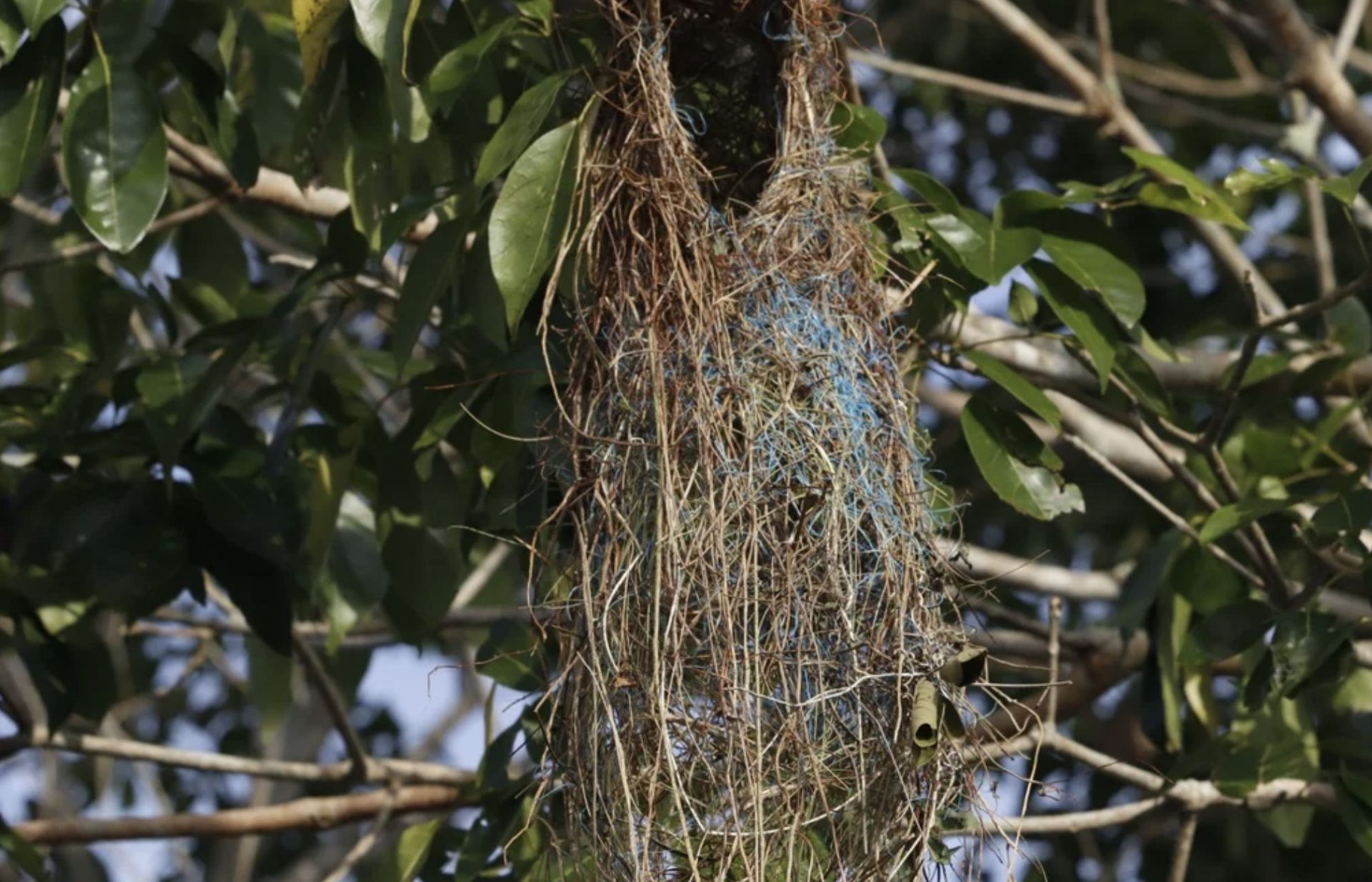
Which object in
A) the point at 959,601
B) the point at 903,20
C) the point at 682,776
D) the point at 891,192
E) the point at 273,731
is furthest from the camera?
the point at 903,20

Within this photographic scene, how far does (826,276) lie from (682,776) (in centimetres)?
44

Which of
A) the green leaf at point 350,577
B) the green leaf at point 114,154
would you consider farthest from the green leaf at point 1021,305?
the green leaf at point 114,154

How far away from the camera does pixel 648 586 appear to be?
1309 mm

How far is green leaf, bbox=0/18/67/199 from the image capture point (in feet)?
5.71

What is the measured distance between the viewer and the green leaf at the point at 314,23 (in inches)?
60.8

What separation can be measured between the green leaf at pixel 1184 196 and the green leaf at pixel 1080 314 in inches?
5.0

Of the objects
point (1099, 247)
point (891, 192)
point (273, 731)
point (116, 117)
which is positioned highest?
point (116, 117)

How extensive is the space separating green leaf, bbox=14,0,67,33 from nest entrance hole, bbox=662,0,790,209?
1.82 ft

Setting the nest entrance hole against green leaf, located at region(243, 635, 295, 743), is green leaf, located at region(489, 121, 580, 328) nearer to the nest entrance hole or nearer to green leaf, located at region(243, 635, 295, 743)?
the nest entrance hole

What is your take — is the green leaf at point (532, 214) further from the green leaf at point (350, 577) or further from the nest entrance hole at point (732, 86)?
the green leaf at point (350, 577)

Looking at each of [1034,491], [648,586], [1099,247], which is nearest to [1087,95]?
[1099,247]

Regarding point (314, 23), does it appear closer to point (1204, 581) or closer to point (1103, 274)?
point (1103, 274)

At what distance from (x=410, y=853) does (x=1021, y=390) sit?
2.73 feet

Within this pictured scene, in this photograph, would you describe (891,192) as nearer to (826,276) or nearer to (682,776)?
(826,276)
